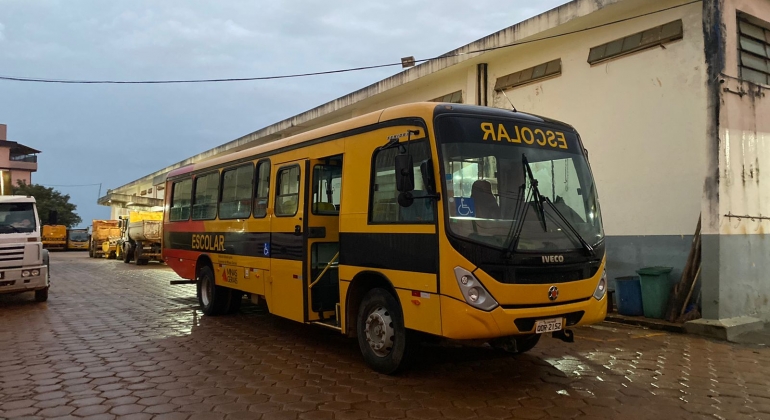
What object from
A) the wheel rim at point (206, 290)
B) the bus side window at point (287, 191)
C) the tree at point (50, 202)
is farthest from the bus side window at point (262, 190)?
the tree at point (50, 202)

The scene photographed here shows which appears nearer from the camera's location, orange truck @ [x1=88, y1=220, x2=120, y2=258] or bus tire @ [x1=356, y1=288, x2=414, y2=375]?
bus tire @ [x1=356, y1=288, x2=414, y2=375]

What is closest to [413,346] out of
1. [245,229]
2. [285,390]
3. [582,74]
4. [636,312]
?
[285,390]

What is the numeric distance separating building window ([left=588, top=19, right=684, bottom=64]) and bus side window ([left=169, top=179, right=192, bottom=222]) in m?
8.13

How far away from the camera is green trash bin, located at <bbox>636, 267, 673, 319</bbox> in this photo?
9.07 meters

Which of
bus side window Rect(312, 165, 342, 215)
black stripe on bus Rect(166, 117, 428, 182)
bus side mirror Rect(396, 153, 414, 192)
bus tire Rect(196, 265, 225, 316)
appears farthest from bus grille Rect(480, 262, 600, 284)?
bus tire Rect(196, 265, 225, 316)

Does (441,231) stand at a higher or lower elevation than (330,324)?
higher

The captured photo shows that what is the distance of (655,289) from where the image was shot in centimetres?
911

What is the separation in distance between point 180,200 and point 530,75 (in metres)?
7.77

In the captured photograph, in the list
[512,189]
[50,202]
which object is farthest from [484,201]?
[50,202]

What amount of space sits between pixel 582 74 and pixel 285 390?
860cm

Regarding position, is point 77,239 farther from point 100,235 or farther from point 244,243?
point 244,243

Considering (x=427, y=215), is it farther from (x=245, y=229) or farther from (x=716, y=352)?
(x=716, y=352)

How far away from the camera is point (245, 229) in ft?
28.2

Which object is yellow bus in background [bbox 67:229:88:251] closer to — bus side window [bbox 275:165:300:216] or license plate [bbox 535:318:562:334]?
bus side window [bbox 275:165:300:216]
